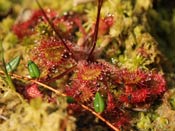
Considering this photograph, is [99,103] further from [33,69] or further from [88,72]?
[33,69]

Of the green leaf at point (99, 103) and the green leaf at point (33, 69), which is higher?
the green leaf at point (33, 69)

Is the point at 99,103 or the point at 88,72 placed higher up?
the point at 88,72

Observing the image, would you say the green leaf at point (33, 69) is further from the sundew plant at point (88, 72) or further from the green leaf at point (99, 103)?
the green leaf at point (99, 103)

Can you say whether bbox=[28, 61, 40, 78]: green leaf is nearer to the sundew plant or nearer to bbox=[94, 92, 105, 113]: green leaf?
the sundew plant

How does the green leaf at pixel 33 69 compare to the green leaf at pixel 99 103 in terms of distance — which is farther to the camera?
the green leaf at pixel 33 69

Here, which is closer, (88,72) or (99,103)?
(99,103)

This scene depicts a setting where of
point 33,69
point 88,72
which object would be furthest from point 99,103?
point 33,69

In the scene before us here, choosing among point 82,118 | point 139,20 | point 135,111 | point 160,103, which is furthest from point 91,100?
point 139,20

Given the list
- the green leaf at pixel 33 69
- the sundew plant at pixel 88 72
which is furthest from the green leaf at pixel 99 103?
the green leaf at pixel 33 69

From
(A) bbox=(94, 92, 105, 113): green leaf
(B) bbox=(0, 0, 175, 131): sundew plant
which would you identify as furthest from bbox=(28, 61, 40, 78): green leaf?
(A) bbox=(94, 92, 105, 113): green leaf
